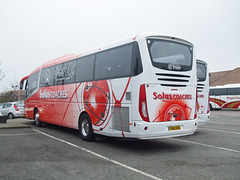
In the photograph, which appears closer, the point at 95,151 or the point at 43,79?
the point at 95,151

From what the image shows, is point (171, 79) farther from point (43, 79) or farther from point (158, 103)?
point (43, 79)

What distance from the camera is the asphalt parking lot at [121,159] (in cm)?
523

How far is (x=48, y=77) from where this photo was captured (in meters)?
12.6

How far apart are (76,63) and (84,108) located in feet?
6.42

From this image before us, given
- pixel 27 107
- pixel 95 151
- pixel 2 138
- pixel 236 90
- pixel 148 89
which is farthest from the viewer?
pixel 236 90

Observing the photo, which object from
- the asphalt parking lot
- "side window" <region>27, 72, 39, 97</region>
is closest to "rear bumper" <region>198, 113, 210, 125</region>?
the asphalt parking lot

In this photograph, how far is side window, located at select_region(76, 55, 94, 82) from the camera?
9156 mm

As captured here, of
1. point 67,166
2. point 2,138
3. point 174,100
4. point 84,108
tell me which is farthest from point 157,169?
point 2,138

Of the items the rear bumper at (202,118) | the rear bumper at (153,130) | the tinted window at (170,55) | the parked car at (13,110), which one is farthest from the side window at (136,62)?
the parked car at (13,110)

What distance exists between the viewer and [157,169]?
5598mm

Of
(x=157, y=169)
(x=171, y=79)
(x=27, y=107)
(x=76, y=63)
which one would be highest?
(x=76, y=63)

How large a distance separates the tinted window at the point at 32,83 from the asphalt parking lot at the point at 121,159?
5078mm

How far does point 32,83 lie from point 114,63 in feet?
26.7

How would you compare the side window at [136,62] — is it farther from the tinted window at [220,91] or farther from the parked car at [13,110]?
the tinted window at [220,91]
